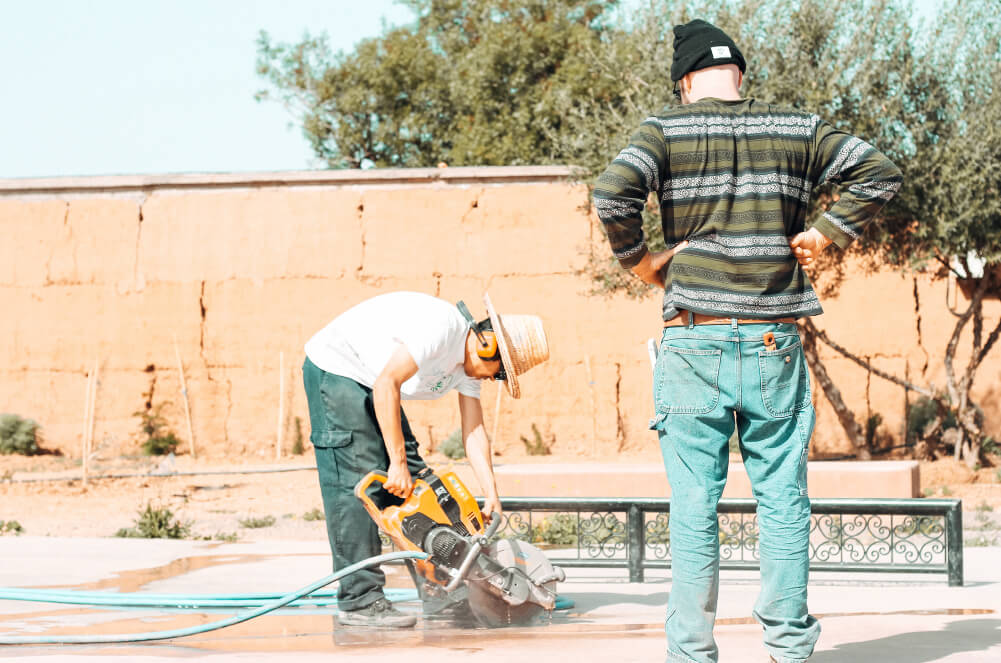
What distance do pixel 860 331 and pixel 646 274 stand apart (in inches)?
467

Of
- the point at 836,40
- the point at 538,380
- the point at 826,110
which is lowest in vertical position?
the point at 538,380

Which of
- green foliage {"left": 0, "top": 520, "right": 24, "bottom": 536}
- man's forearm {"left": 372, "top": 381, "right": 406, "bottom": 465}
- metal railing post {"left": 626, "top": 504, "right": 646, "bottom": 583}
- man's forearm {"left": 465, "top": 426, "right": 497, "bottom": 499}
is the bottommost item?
green foliage {"left": 0, "top": 520, "right": 24, "bottom": 536}

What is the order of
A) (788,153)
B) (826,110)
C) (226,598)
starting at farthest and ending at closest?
(826,110)
(226,598)
(788,153)

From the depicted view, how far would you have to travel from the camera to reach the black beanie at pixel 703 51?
3840 mm

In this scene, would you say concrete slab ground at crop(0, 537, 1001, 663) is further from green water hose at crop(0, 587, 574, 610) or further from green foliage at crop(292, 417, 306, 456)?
green foliage at crop(292, 417, 306, 456)

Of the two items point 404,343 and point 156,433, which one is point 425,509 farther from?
point 156,433

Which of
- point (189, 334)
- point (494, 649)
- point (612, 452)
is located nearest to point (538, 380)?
point (612, 452)

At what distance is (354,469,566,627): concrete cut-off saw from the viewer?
493 cm

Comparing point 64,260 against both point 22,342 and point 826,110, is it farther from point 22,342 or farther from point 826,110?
point 826,110

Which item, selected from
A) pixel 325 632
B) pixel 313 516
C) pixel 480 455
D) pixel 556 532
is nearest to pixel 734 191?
pixel 480 455

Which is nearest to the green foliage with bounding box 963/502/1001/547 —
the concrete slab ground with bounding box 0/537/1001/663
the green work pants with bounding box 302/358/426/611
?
the concrete slab ground with bounding box 0/537/1001/663

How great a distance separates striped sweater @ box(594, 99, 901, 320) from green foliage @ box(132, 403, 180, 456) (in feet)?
43.4

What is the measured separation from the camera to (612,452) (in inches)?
602

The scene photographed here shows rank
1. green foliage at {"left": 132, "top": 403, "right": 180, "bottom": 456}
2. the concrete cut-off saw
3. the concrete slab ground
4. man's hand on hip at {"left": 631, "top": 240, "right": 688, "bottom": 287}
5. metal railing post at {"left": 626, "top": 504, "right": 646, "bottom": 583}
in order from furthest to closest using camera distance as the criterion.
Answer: green foliage at {"left": 132, "top": 403, "right": 180, "bottom": 456} → metal railing post at {"left": 626, "top": 504, "right": 646, "bottom": 583} → the concrete cut-off saw → the concrete slab ground → man's hand on hip at {"left": 631, "top": 240, "right": 688, "bottom": 287}
